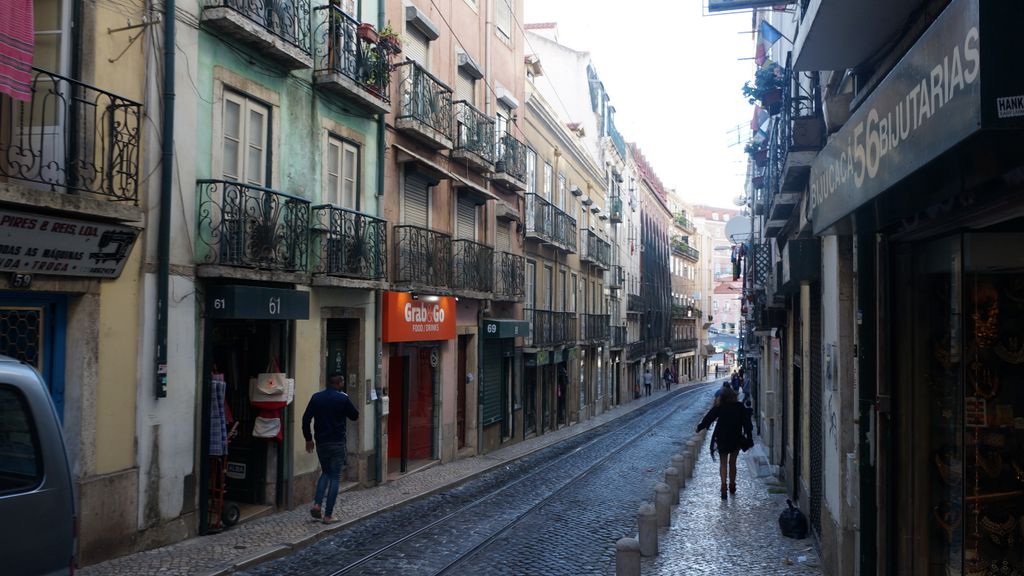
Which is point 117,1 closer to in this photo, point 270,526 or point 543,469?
point 270,526

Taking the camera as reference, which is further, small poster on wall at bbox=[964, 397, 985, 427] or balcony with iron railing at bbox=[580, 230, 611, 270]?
balcony with iron railing at bbox=[580, 230, 611, 270]

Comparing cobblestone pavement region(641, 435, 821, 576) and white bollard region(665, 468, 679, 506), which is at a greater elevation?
white bollard region(665, 468, 679, 506)

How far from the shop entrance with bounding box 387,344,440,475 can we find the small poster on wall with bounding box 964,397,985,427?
12368 millimetres

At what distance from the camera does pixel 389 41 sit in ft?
47.2

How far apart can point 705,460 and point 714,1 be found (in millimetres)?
10647

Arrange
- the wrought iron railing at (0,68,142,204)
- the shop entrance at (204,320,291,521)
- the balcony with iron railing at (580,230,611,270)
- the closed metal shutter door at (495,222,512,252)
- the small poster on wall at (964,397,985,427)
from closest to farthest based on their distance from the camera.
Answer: the small poster on wall at (964,397,985,427), the wrought iron railing at (0,68,142,204), the shop entrance at (204,320,291,521), the closed metal shutter door at (495,222,512,252), the balcony with iron railing at (580,230,611,270)

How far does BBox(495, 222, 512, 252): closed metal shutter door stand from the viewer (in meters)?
22.5

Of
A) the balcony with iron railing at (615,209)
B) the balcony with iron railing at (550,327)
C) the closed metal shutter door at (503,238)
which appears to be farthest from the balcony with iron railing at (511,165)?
the balcony with iron railing at (615,209)

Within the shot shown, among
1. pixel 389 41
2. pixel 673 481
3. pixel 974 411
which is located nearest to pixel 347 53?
pixel 389 41

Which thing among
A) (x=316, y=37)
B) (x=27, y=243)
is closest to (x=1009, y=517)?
(x=27, y=243)

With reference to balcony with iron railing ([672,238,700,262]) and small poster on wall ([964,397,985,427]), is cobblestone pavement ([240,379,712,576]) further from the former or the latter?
balcony with iron railing ([672,238,700,262])

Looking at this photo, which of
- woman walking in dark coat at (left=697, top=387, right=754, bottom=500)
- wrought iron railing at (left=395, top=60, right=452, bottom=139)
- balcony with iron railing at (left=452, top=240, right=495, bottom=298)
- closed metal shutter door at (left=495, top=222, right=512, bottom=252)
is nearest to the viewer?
woman walking in dark coat at (left=697, top=387, right=754, bottom=500)

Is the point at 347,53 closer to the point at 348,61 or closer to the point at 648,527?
the point at 348,61

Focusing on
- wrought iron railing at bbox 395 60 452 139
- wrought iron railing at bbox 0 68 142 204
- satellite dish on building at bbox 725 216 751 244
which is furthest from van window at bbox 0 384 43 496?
satellite dish on building at bbox 725 216 751 244
